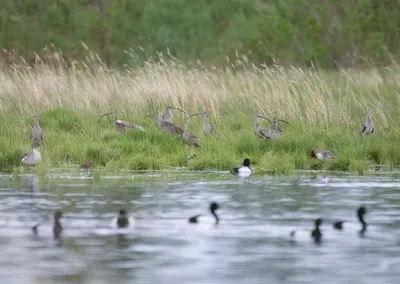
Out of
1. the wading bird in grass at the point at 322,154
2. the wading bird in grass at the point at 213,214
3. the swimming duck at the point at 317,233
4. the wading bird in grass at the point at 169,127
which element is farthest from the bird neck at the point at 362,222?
the wading bird in grass at the point at 169,127

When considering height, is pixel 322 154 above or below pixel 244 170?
above

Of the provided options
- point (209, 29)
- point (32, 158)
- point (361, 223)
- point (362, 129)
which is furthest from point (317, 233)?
point (209, 29)

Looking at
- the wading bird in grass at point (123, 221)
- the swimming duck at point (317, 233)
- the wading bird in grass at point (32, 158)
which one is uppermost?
the wading bird in grass at point (32, 158)

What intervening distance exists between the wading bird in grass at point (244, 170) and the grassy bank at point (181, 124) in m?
0.30

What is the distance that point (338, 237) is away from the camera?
385 inches

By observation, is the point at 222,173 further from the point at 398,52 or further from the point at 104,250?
the point at 398,52

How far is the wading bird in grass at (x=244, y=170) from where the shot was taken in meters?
14.4

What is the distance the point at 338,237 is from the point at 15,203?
378 centimetres

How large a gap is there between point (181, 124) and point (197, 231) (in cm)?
946

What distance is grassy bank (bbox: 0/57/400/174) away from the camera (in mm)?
15711

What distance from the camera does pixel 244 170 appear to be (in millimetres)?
14484

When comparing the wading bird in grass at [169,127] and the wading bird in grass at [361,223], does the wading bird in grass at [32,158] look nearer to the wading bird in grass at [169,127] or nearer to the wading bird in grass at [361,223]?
the wading bird in grass at [169,127]

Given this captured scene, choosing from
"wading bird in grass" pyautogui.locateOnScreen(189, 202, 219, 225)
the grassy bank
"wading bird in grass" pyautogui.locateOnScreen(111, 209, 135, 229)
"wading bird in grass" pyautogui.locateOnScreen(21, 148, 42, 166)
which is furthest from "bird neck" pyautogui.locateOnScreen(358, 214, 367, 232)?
"wading bird in grass" pyautogui.locateOnScreen(21, 148, 42, 166)

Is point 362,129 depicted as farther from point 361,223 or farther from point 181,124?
point 361,223
